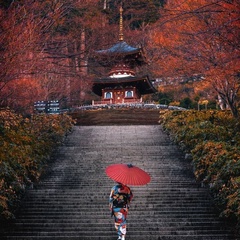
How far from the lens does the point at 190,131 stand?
1266 cm

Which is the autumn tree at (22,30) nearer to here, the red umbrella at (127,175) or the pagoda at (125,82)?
the red umbrella at (127,175)

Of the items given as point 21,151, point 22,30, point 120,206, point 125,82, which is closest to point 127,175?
point 120,206

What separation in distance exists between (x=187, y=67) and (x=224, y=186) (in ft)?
24.0

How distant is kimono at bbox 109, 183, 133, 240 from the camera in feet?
19.9

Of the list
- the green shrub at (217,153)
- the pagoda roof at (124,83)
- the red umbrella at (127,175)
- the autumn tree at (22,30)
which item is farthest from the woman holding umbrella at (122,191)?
the pagoda roof at (124,83)

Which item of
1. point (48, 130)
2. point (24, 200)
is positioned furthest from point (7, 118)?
point (24, 200)

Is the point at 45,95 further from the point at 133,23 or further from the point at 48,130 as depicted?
the point at 133,23

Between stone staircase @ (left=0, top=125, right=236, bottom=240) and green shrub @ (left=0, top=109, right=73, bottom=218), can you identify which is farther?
green shrub @ (left=0, top=109, right=73, bottom=218)

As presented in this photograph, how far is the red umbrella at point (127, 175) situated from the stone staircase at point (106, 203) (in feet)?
4.84

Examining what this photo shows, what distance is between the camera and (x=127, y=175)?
239 inches

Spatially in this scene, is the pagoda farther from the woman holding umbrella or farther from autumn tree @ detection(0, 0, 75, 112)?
the woman holding umbrella

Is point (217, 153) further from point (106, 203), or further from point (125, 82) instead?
point (125, 82)

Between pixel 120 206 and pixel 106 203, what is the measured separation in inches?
92.9

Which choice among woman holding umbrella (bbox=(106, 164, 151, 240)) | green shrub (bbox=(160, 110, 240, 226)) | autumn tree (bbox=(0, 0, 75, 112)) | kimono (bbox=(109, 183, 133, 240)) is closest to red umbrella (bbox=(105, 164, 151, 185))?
woman holding umbrella (bbox=(106, 164, 151, 240))
